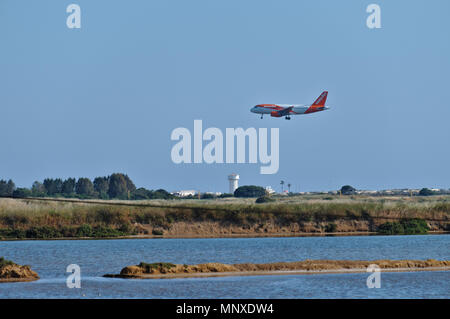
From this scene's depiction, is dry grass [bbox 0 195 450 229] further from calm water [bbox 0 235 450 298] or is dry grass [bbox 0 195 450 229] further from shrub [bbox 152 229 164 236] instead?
calm water [bbox 0 235 450 298]

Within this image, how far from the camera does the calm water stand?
3959 cm

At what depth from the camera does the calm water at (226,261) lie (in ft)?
130

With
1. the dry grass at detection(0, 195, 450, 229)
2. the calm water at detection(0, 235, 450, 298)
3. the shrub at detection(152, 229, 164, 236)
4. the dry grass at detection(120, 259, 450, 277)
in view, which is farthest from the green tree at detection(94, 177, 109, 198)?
the dry grass at detection(120, 259, 450, 277)

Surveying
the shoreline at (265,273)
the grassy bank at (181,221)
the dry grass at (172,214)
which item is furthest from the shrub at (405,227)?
the shoreline at (265,273)

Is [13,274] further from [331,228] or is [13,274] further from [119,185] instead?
[119,185]

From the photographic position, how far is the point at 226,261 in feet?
175

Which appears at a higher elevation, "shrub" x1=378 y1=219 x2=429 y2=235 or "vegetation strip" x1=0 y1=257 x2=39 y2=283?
"shrub" x1=378 y1=219 x2=429 y2=235

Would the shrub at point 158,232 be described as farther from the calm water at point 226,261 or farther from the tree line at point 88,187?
the tree line at point 88,187

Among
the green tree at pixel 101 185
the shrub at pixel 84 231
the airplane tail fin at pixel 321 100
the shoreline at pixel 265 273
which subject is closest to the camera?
the shoreline at pixel 265 273

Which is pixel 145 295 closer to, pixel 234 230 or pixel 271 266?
pixel 271 266

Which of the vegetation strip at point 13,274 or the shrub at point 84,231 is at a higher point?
the shrub at point 84,231

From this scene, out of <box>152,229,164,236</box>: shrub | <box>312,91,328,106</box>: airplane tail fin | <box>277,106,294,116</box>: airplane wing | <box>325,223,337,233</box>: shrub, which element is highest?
<box>312,91,328,106</box>: airplane tail fin

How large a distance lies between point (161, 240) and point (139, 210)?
33.7 ft

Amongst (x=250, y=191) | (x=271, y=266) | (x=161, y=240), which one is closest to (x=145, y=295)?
(x=271, y=266)
